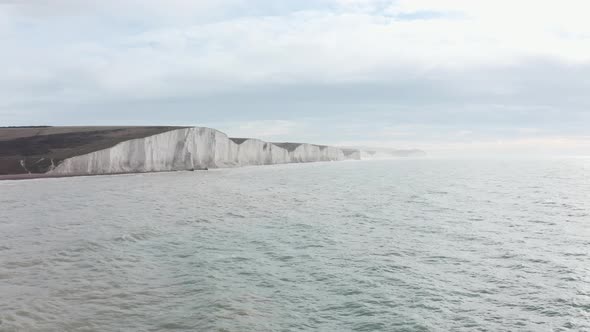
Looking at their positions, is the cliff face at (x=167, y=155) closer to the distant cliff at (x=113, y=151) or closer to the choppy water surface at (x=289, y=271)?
the distant cliff at (x=113, y=151)

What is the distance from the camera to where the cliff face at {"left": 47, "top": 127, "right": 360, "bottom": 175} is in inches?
2534

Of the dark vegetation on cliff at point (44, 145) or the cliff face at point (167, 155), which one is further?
the cliff face at point (167, 155)

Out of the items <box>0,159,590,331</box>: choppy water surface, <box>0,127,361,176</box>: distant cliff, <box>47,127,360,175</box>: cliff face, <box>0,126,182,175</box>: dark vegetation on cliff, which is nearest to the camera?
<box>0,159,590,331</box>: choppy water surface

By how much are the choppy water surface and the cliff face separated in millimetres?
41240

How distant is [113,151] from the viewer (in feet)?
221

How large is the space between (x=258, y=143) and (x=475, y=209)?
91860 millimetres

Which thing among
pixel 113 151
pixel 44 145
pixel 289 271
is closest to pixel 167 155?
pixel 113 151

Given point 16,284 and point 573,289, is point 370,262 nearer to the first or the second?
point 573,289

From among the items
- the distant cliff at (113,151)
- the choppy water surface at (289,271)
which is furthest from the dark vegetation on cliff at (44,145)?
the choppy water surface at (289,271)

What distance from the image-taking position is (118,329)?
26.5 feet

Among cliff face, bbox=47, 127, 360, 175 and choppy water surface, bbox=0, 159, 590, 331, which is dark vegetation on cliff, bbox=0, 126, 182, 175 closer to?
cliff face, bbox=47, 127, 360, 175

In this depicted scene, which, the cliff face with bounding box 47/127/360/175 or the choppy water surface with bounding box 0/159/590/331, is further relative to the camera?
the cliff face with bounding box 47/127/360/175

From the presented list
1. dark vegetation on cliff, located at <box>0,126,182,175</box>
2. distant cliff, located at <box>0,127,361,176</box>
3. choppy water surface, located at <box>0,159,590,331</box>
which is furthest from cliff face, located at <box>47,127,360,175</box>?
choppy water surface, located at <box>0,159,590,331</box>

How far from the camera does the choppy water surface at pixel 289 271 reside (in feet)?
29.3
